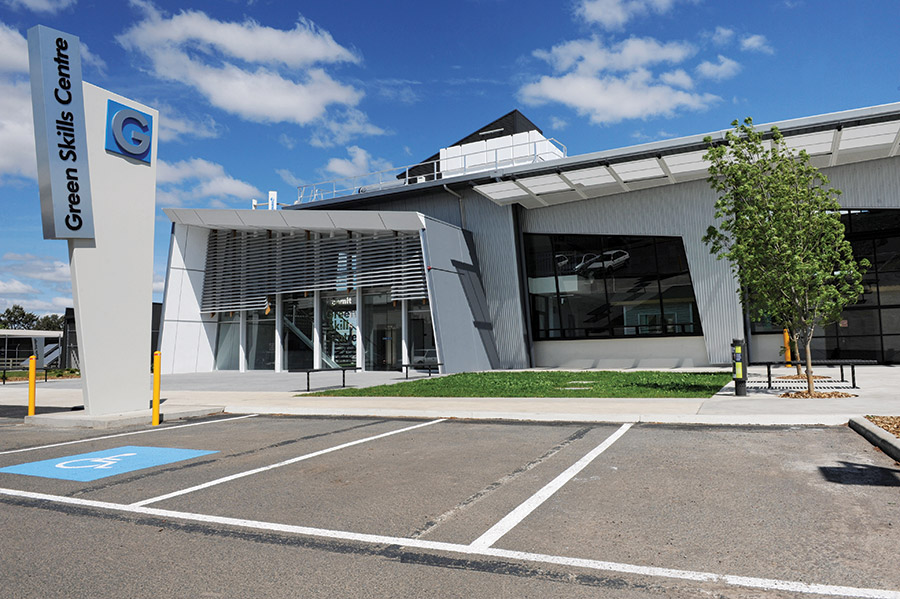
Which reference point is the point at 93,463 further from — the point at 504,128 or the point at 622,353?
the point at 504,128

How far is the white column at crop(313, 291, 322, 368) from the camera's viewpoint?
26891 mm

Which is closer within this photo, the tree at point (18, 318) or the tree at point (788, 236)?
the tree at point (788, 236)

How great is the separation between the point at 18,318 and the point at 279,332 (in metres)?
101

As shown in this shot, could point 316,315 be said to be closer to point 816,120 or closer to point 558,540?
point 816,120

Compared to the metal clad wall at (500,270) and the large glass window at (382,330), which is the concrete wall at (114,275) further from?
the metal clad wall at (500,270)

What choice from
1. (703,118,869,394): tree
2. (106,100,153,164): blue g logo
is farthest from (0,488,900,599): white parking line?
(703,118,869,394): tree

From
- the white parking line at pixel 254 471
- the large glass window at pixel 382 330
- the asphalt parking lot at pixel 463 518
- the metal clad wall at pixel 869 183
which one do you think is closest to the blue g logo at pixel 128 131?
the asphalt parking lot at pixel 463 518

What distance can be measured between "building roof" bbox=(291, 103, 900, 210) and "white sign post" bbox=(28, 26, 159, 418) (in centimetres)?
1343

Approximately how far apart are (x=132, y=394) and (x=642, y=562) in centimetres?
1105

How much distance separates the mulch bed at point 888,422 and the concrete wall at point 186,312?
2634 centimetres

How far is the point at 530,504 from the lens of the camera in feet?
17.3

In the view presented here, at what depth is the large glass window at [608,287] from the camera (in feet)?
78.8

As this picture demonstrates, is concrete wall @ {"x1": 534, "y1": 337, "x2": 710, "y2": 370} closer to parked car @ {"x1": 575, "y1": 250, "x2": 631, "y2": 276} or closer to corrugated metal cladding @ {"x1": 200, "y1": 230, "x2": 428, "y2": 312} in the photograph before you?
parked car @ {"x1": 575, "y1": 250, "x2": 631, "y2": 276}

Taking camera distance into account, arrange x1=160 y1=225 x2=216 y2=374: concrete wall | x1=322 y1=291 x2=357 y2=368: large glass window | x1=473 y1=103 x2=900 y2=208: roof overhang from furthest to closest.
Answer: x1=160 y1=225 x2=216 y2=374: concrete wall < x1=322 y1=291 x2=357 y2=368: large glass window < x1=473 y1=103 x2=900 y2=208: roof overhang
